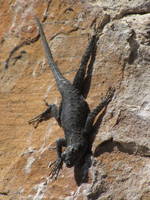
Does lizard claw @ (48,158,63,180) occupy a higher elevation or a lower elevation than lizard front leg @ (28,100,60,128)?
lower

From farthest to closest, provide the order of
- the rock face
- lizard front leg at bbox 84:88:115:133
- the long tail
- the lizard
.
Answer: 1. the long tail
2. lizard front leg at bbox 84:88:115:133
3. the lizard
4. the rock face

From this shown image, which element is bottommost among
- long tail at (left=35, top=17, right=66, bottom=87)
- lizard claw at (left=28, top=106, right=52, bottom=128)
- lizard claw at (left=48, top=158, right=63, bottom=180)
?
lizard claw at (left=48, top=158, right=63, bottom=180)

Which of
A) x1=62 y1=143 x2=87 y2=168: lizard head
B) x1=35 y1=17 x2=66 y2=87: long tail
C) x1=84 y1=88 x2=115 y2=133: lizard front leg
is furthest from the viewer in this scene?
x1=35 y1=17 x2=66 y2=87: long tail

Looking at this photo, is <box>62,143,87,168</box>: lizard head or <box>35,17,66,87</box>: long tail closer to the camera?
<box>62,143,87,168</box>: lizard head

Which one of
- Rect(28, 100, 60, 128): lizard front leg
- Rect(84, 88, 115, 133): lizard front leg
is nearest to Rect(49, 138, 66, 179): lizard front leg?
Rect(84, 88, 115, 133): lizard front leg

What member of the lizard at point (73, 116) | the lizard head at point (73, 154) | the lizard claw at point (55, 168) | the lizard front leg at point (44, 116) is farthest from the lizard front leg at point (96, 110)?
the lizard front leg at point (44, 116)

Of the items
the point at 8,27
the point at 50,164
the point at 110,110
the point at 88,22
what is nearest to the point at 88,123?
the point at 110,110

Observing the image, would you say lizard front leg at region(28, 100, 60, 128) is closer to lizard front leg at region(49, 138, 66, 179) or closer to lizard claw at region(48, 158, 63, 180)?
lizard front leg at region(49, 138, 66, 179)

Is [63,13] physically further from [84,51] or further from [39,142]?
[39,142]
